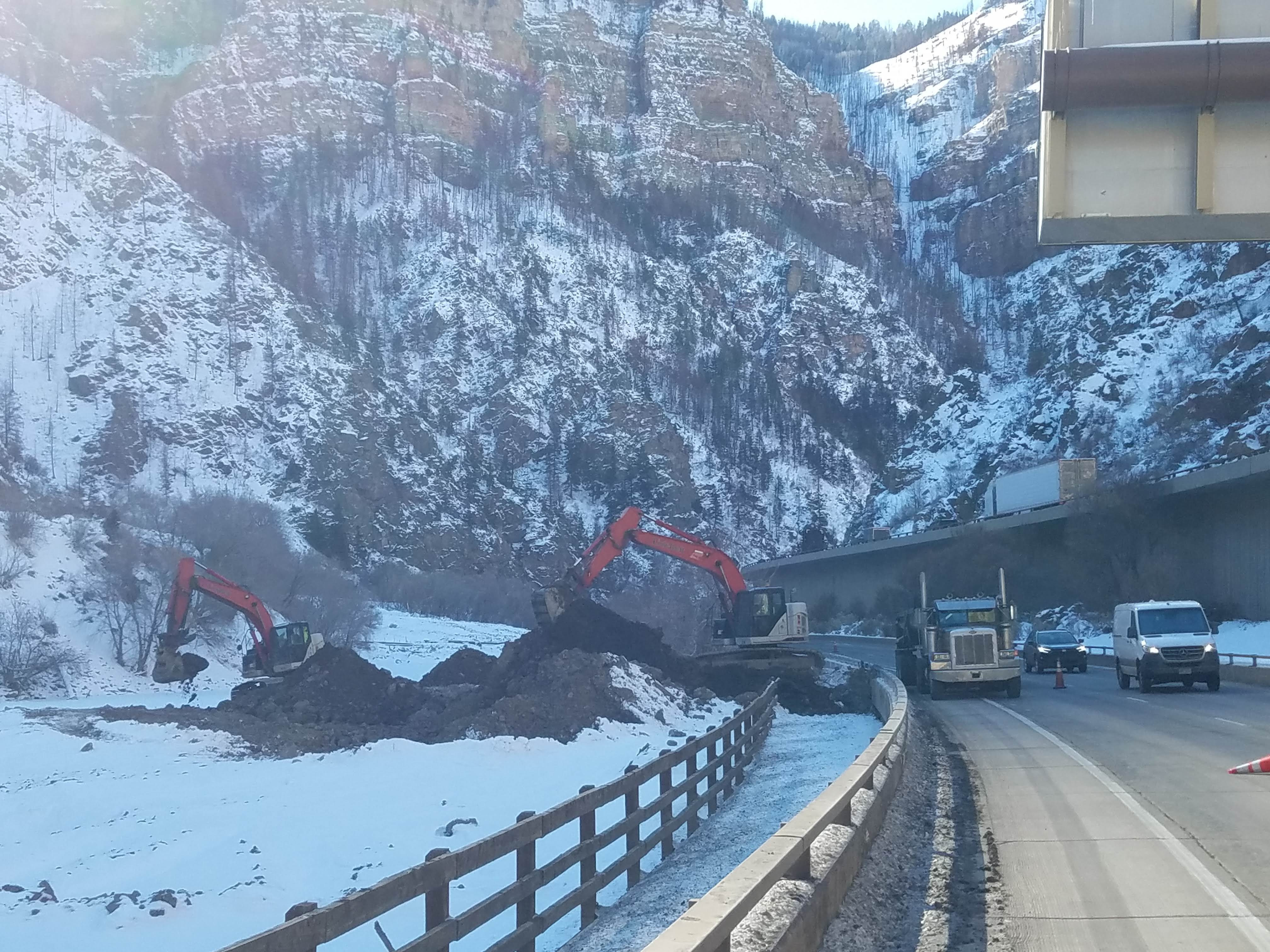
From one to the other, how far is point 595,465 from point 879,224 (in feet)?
309

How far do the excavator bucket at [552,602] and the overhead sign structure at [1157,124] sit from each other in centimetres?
2474

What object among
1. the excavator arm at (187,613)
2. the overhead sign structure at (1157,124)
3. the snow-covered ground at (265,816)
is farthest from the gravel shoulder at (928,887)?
the excavator arm at (187,613)

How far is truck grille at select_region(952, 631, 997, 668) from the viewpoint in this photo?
2934 cm

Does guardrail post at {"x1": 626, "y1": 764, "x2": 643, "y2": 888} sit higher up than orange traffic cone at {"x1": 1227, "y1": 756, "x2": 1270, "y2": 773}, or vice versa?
orange traffic cone at {"x1": 1227, "y1": 756, "x2": 1270, "y2": 773}

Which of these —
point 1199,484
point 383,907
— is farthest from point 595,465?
point 383,907

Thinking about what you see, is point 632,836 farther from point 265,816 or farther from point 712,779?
point 265,816

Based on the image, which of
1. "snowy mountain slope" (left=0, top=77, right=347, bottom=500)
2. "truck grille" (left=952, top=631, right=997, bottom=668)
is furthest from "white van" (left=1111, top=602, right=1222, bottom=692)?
"snowy mountain slope" (left=0, top=77, right=347, bottom=500)

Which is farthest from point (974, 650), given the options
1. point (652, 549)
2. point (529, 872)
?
point (529, 872)

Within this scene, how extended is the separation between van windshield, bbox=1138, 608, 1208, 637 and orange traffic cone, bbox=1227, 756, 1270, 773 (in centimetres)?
1624

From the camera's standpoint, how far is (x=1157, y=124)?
845 centimetres

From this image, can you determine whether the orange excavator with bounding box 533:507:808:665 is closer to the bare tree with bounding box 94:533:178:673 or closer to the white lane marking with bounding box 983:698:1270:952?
the bare tree with bounding box 94:533:178:673

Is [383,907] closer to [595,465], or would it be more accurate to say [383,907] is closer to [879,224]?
[595,465]

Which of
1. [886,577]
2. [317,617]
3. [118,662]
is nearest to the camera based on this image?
[118,662]

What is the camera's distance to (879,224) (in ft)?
652
